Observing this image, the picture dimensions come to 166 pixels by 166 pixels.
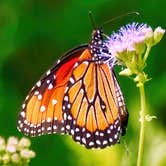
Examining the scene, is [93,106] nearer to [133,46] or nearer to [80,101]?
[80,101]

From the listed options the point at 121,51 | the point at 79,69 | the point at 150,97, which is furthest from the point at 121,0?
the point at 121,51

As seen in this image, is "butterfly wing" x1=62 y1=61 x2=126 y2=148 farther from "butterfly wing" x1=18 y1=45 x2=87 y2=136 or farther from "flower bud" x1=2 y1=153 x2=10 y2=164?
"flower bud" x1=2 y1=153 x2=10 y2=164

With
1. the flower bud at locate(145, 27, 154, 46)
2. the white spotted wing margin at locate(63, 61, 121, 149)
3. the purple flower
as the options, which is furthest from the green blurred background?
the flower bud at locate(145, 27, 154, 46)

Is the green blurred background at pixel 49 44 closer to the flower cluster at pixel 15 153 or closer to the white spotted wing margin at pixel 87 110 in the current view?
the white spotted wing margin at pixel 87 110

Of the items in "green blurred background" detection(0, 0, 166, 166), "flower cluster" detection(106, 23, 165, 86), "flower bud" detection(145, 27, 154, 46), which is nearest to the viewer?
"flower cluster" detection(106, 23, 165, 86)

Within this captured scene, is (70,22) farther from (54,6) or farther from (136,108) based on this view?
(136,108)

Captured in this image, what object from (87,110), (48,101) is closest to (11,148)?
(48,101)
